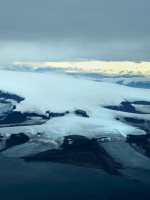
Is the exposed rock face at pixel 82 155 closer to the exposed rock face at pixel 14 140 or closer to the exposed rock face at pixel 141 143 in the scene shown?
the exposed rock face at pixel 14 140

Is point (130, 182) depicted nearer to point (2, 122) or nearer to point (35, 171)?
point (35, 171)

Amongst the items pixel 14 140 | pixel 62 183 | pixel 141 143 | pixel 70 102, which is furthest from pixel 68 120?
pixel 62 183

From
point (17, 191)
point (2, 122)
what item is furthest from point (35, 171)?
point (2, 122)

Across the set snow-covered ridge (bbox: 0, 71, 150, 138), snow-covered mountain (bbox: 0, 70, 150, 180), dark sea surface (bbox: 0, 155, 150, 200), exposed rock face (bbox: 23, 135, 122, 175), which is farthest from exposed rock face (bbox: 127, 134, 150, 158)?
dark sea surface (bbox: 0, 155, 150, 200)

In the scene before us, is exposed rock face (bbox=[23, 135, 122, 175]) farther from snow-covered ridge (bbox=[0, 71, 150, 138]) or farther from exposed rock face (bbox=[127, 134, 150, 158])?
exposed rock face (bbox=[127, 134, 150, 158])

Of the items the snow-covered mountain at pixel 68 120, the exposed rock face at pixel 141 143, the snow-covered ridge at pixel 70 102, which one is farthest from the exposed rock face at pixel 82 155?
the exposed rock face at pixel 141 143

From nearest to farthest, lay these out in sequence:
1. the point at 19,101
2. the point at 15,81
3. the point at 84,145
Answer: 1. the point at 84,145
2. the point at 19,101
3. the point at 15,81

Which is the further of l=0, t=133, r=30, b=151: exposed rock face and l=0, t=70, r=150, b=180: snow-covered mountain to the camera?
l=0, t=133, r=30, b=151: exposed rock face
